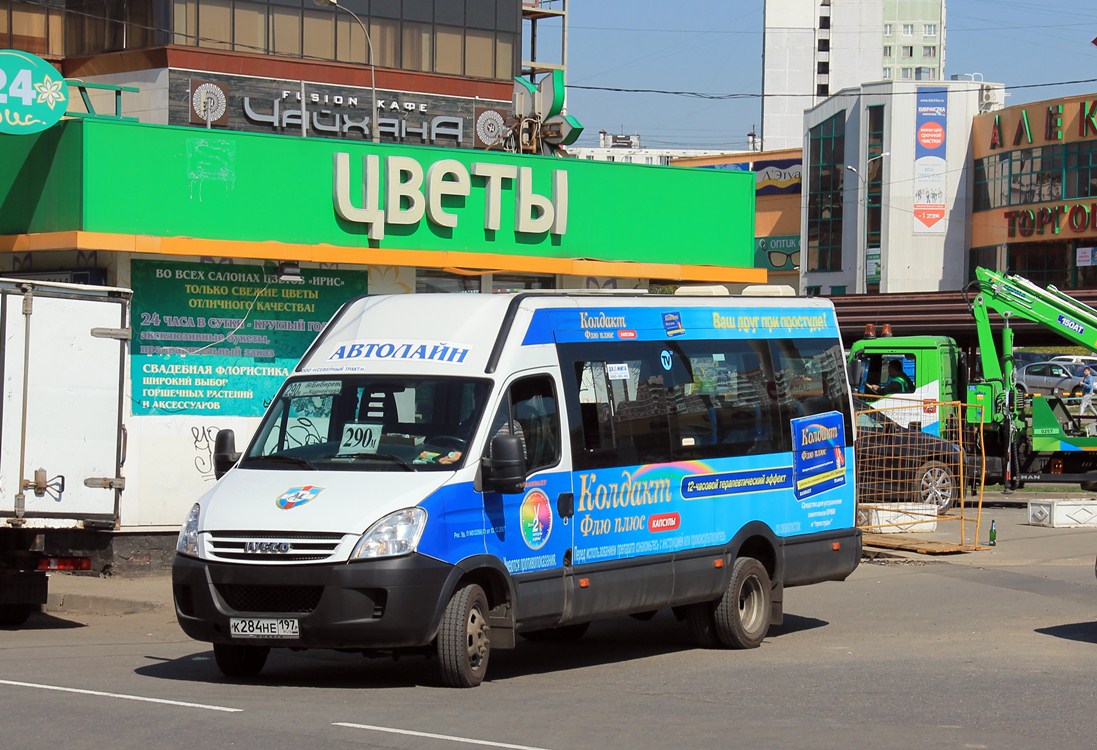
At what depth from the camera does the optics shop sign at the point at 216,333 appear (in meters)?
16.8

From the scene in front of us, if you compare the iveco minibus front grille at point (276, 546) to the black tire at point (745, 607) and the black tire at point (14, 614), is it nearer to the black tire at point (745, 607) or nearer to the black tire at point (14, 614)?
the black tire at point (745, 607)

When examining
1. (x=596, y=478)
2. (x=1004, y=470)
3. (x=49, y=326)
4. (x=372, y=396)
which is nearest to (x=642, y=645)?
(x=596, y=478)

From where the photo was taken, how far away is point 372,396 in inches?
429

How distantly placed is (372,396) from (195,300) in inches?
265

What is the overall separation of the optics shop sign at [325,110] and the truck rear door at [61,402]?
32063mm

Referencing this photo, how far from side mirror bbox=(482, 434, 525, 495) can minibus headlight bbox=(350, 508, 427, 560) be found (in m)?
0.59

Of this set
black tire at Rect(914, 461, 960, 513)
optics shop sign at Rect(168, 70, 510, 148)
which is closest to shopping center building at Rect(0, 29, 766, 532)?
black tire at Rect(914, 461, 960, 513)

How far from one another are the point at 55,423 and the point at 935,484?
14582 millimetres

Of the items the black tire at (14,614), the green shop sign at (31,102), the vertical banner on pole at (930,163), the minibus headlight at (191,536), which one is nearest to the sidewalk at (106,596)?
the black tire at (14,614)

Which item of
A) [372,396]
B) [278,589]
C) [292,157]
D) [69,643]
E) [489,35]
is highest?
[489,35]

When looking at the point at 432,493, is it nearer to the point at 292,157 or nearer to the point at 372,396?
the point at 372,396

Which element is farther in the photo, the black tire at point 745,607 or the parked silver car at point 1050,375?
the parked silver car at point 1050,375

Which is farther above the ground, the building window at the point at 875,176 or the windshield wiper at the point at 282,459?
the building window at the point at 875,176

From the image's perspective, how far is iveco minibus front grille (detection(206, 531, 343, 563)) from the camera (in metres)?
9.72
